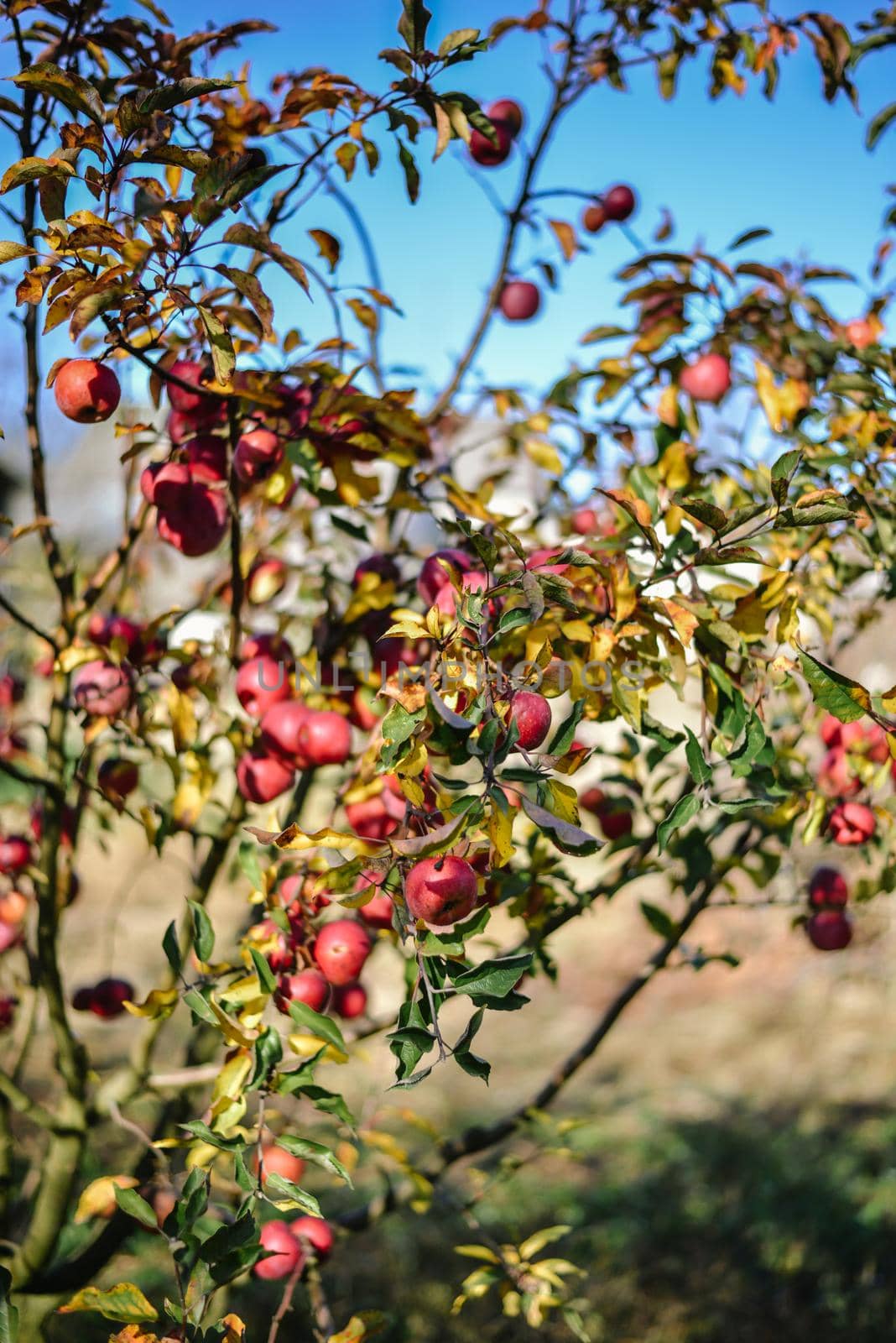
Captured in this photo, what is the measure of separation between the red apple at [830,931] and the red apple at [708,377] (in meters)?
0.76

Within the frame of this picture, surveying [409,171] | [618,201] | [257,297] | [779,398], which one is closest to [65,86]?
[257,297]

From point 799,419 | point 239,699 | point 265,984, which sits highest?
point 799,419

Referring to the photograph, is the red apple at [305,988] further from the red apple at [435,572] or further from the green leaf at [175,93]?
the green leaf at [175,93]

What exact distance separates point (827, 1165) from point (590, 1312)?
105cm

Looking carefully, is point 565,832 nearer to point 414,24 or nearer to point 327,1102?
point 327,1102

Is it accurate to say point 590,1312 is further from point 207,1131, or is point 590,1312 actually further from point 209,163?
point 209,163

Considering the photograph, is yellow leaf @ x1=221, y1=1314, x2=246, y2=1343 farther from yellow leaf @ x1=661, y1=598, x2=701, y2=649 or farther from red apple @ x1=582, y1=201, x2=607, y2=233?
red apple @ x1=582, y1=201, x2=607, y2=233

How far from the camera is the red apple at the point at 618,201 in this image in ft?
5.99

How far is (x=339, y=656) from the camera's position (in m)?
1.31

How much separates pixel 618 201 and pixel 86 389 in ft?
4.00

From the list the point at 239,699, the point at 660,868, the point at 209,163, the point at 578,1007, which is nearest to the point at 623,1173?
the point at 578,1007

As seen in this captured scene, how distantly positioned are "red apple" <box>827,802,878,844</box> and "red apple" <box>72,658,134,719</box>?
33.4 inches

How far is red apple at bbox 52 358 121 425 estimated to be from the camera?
95 cm

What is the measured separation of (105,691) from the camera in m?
1.21
